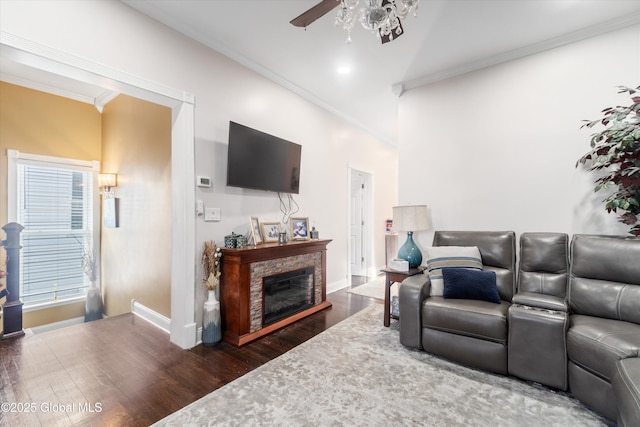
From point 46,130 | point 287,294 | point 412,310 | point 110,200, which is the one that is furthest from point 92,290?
point 412,310

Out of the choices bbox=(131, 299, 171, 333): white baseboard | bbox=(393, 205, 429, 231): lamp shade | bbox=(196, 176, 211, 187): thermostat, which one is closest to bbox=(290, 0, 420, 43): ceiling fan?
bbox=(196, 176, 211, 187): thermostat

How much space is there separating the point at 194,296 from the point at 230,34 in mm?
2630

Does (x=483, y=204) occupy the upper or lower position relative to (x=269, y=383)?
upper

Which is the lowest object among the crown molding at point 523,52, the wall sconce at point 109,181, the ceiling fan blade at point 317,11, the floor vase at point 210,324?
the floor vase at point 210,324

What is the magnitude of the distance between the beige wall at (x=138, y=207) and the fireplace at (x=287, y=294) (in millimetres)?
1086

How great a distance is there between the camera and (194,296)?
2656 millimetres

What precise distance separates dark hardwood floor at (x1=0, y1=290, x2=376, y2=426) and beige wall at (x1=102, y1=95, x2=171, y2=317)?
21.7 inches

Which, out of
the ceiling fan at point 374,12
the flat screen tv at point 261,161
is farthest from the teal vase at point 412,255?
the ceiling fan at point 374,12

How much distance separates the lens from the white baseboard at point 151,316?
301 centimetres

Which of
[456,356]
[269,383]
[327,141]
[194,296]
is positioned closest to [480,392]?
[456,356]

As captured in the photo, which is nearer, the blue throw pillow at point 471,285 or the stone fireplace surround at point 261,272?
the blue throw pillow at point 471,285

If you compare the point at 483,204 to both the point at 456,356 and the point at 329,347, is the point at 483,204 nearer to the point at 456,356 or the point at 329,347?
the point at 456,356

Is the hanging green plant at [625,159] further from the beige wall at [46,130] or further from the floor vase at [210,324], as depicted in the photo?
the beige wall at [46,130]

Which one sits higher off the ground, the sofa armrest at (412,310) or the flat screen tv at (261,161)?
the flat screen tv at (261,161)
